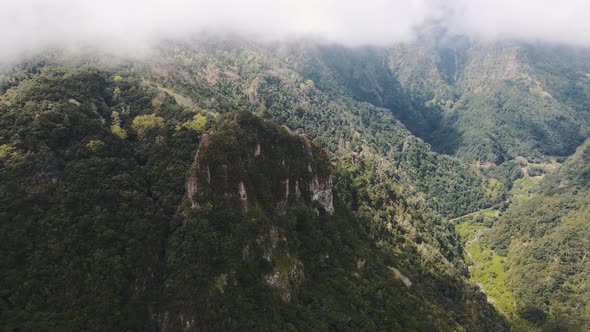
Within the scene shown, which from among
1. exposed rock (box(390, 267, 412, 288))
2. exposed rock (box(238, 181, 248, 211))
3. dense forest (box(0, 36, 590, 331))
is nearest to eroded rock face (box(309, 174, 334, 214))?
dense forest (box(0, 36, 590, 331))

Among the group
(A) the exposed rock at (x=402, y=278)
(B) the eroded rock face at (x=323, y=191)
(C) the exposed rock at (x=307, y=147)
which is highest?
(C) the exposed rock at (x=307, y=147)

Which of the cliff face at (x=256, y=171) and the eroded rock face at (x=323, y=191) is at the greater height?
the cliff face at (x=256, y=171)

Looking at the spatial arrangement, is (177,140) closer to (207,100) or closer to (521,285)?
(207,100)

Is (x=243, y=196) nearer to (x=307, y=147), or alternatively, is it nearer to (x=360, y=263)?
(x=307, y=147)

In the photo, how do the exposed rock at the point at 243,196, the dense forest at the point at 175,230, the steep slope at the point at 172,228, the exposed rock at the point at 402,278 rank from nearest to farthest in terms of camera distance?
the steep slope at the point at 172,228 < the dense forest at the point at 175,230 < the exposed rock at the point at 243,196 < the exposed rock at the point at 402,278

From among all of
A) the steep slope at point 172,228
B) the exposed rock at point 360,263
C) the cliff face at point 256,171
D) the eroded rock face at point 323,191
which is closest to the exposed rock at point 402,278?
the steep slope at point 172,228

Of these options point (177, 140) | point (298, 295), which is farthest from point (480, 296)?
point (177, 140)

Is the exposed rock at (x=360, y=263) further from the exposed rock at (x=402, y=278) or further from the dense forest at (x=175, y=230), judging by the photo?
the exposed rock at (x=402, y=278)

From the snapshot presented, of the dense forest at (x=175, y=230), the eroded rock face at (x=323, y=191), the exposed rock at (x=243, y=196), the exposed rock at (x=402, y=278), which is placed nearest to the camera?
the dense forest at (x=175, y=230)
